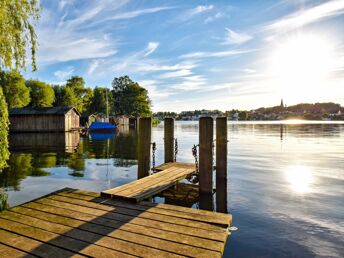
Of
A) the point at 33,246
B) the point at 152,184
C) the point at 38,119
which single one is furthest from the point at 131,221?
the point at 38,119

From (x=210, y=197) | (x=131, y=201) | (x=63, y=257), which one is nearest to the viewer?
(x=63, y=257)

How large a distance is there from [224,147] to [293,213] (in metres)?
3.63

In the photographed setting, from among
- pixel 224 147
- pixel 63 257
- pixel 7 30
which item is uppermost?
pixel 7 30

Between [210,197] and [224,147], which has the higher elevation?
[224,147]

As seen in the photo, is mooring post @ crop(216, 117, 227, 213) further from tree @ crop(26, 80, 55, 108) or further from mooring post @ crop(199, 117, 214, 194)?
tree @ crop(26, 80, 55, 108)

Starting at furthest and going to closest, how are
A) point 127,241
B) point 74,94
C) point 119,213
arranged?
point 74,94
point 119,213
point 127,241

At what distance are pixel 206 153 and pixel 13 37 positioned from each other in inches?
320

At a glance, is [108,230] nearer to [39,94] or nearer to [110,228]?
[110,228]

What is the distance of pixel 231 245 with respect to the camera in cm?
727

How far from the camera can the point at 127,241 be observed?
548 centimetres

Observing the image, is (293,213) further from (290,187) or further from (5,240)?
(5,240)

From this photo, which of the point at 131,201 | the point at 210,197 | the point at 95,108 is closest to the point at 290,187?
the point at 210,197

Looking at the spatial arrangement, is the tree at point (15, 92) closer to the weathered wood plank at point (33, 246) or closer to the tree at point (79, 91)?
the tree at point (79, 91)

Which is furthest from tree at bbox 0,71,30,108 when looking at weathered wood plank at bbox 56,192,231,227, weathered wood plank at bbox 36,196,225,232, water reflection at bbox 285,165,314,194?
weathered wood plank at bbox 56,192,231,227
